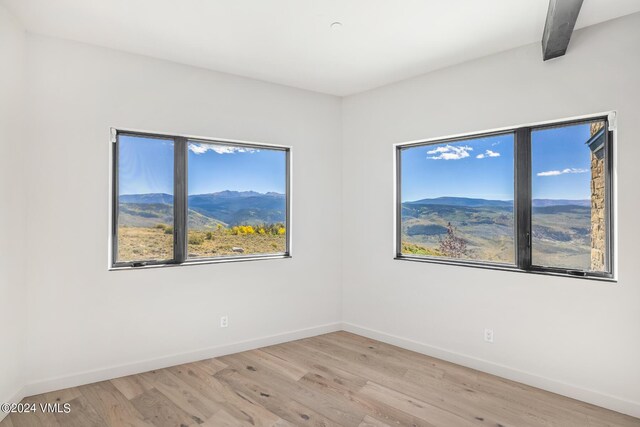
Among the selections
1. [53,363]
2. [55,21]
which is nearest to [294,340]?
[53,363]

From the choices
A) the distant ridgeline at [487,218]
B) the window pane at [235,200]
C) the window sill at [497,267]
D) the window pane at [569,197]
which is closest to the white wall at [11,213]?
the window pane at [235,200]

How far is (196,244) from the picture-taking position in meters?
3.80

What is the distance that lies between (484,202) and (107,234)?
346cm

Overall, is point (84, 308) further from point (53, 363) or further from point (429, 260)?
point (429, 260)

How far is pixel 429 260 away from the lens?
3.90m

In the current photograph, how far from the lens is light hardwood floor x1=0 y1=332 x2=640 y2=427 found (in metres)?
2.59

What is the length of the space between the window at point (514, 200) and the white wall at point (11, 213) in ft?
11.4

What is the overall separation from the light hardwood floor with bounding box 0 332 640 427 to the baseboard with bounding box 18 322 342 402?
0.07 m

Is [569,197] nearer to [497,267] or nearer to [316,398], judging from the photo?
[497,267]

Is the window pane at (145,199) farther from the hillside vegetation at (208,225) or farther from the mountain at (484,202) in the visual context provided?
the mountain at (484,202)

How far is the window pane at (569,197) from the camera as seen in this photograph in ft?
9.58

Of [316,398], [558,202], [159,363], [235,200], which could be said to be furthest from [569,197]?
[159,363]

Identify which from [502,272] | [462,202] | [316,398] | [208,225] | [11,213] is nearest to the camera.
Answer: [11,213]

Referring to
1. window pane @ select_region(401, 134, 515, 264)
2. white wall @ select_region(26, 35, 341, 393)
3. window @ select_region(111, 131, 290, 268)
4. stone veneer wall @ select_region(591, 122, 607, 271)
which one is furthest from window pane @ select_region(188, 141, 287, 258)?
stone veneer wall @ select_region(591, 122, 607, 271)
